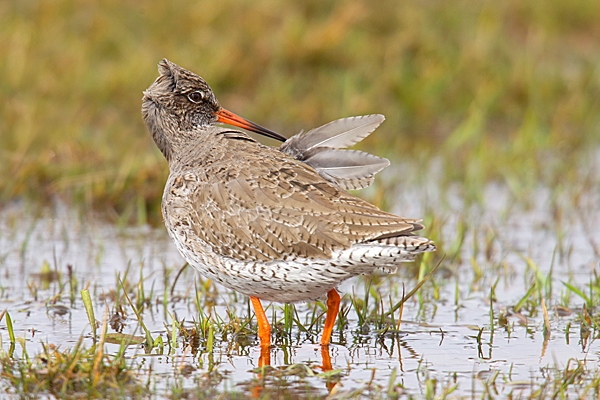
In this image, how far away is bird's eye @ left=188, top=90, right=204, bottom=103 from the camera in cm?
674

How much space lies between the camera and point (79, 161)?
31.1 feet

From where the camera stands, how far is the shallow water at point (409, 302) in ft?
17.8

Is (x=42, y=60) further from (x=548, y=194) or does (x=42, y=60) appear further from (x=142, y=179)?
(x=548, y=194)

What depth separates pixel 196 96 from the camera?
6.77 metres

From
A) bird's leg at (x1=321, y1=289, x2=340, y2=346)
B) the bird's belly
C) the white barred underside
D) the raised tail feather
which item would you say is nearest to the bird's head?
the raised tail feather

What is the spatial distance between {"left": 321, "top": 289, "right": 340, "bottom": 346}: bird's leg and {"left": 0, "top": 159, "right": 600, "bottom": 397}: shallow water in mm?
111

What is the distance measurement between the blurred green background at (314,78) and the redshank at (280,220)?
354 centimetres

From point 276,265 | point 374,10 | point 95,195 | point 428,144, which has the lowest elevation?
point 276,265

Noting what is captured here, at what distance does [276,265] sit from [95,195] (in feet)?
12.9

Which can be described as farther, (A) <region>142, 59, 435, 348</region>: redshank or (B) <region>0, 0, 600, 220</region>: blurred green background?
(B) <region>0, 0, 600, 220</region>: blurred green background

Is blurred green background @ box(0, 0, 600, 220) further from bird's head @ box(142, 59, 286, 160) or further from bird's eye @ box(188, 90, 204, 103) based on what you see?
bird's eye @ box(188, 90, 204, 103)

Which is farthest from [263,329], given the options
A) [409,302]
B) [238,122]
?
[238,122]

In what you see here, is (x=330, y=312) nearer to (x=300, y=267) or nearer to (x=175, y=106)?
A: (x=300, y=267)

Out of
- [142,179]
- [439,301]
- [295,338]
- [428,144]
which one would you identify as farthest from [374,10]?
[295,338]
